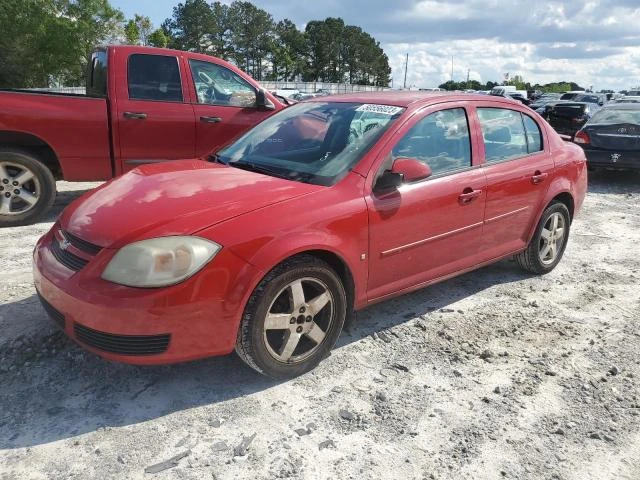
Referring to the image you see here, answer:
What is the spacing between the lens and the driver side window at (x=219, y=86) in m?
6.56

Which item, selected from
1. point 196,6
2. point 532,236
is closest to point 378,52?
point 196,6

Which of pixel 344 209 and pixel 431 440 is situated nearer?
pixel 431 440

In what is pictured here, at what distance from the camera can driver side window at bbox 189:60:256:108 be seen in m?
6.56

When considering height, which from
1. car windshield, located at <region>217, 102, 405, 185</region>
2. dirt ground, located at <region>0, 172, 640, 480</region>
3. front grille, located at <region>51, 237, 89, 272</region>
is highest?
car windshield, located at <region>217, 102, 405, 185</region>

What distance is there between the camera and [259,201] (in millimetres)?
3047

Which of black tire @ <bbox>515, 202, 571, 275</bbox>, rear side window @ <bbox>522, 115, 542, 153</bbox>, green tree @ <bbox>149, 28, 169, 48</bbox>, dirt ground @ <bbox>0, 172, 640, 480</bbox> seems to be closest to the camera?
dirt ground @ <bbox>0, 172, 640, 480</bbox>

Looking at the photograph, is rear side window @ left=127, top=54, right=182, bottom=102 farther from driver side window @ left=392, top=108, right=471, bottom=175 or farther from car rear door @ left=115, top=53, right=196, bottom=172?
driver side window @ left=392, top=108, right=471, bottom=175

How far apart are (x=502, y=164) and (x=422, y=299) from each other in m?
1.21

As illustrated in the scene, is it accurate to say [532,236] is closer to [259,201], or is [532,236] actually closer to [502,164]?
[502,164]

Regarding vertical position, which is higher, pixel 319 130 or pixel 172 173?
pixel 319 130

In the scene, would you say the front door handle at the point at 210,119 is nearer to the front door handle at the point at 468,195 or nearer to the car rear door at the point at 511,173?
the car rear door at the point at 511,173

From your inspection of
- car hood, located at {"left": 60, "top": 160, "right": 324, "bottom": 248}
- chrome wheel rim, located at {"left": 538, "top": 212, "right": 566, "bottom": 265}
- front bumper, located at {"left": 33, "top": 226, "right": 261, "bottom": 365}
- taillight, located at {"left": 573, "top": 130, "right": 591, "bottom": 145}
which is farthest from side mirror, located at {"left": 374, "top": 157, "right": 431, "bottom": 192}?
taillight, located at {"left": 573, "top": 130, "right": 591, "bottom": 145}

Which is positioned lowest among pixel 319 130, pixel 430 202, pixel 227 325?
pixel 227 325

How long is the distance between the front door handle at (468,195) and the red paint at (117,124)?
2618 millimetres
